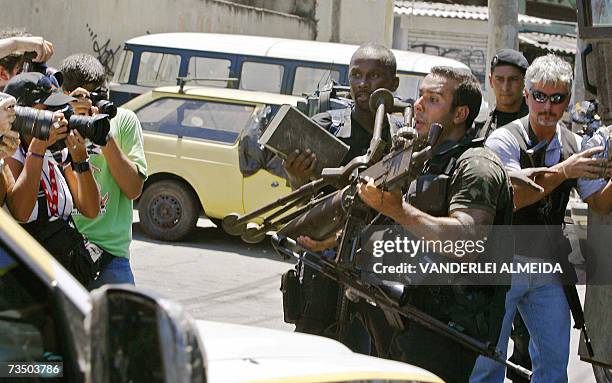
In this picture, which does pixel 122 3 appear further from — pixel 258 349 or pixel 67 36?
pixel 258 349

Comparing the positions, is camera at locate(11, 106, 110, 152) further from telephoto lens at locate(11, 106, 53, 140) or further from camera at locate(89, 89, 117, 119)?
camera at locate(89, 89, 117, 119)

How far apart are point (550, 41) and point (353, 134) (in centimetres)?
2203

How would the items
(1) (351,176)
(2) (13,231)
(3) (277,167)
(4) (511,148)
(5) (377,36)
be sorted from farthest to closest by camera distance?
(5) (377,36) → (3) (277,167) → (4) (511,148) → (1) (351,176) → (2) (13,231)

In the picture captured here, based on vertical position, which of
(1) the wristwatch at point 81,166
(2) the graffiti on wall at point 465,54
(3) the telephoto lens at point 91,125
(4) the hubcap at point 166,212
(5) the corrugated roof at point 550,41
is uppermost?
(5) the corrugated roof at point 550,41

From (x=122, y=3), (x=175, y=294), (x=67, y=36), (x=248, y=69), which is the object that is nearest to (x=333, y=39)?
(x=122, y=3)

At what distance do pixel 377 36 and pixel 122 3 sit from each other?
7417 millimetres

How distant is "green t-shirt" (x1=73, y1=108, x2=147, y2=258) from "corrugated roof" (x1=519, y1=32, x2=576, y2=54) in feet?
67.5

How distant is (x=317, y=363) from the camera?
2504 mm

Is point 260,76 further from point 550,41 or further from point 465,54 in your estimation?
point 550,41

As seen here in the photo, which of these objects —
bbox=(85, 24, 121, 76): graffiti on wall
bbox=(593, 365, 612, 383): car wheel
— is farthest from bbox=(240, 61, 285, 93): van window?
bbox=(593, 365, 612, 383): car wheel

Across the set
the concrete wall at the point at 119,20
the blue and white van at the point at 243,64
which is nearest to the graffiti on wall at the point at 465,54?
the concrete wall at the point at 119,20

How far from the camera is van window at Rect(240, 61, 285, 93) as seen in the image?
14.0 m

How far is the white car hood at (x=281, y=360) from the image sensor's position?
2322 mm

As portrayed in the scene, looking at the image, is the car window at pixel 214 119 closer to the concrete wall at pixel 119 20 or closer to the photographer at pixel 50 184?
the concrete wall at pixel 119 20
